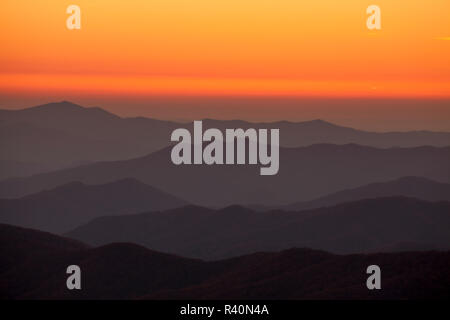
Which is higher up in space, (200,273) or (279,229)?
(279,229)

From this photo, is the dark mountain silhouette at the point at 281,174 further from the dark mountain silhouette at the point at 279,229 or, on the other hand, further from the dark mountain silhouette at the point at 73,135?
the dark mountain silhouette at the point at 279,229

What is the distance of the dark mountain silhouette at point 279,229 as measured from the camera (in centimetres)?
1338

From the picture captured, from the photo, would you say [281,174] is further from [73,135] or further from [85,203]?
[73,135]

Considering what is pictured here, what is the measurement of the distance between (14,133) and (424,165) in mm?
5922

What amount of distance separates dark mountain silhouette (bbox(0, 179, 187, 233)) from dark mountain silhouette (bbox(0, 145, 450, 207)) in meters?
0.18

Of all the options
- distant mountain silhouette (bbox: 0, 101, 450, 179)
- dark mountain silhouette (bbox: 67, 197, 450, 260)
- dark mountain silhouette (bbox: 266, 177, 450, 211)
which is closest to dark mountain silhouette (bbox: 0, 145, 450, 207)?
dark mountain silhouette (bbox: 266, 177, 450, 211)

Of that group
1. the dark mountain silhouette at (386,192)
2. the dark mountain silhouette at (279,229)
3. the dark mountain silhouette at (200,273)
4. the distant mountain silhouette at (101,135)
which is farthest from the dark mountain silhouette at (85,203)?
the dark mountain silhouette at (386,192)

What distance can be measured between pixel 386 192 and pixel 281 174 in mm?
1695

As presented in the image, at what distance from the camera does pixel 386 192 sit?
543 inches

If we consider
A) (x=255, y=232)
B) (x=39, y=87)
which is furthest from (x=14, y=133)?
(x=255, y=232)

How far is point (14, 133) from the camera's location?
1228 cm

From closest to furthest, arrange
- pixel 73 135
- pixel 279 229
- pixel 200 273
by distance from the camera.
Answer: pixel 200 273
pixel 73 135
pixel 279 229

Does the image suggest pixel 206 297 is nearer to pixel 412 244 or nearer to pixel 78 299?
pixel 78 299

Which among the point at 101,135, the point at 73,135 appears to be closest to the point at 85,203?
the point at 73,135
